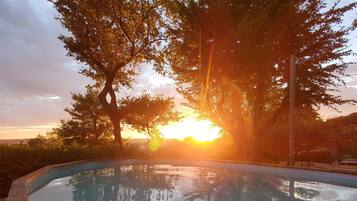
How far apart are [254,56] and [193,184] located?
9.34m

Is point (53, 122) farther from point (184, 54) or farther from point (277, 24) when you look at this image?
point (277, 24)

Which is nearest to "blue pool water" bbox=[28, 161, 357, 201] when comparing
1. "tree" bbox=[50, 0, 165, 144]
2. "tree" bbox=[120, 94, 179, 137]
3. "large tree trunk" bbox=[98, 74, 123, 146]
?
"large tree trunk" bbox=[98, 74, 123, 146]

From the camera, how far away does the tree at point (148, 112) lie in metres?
27.7

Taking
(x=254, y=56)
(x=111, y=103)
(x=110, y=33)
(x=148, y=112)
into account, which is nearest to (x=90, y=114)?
(x=148, y=112)

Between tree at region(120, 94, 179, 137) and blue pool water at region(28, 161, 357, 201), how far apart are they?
9.67 m

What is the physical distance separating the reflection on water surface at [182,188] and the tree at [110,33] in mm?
9661

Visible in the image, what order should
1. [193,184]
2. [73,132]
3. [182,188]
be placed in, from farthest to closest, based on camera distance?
1. [73,132]
2. [193,184]
3. [182,188]

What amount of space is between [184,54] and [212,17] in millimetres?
3009

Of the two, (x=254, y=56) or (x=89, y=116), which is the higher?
(x=254, y=56)

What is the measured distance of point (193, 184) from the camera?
13.9 meters

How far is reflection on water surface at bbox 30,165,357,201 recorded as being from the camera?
11281 mm

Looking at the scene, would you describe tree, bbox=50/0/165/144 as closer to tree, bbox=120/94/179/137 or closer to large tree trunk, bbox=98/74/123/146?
large tree trunk, bbox=98/74/123/146

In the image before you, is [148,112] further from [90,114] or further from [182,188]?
[182,188]

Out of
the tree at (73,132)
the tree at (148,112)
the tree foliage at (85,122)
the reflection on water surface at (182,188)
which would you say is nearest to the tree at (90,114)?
the tree foliage at (85,122)
